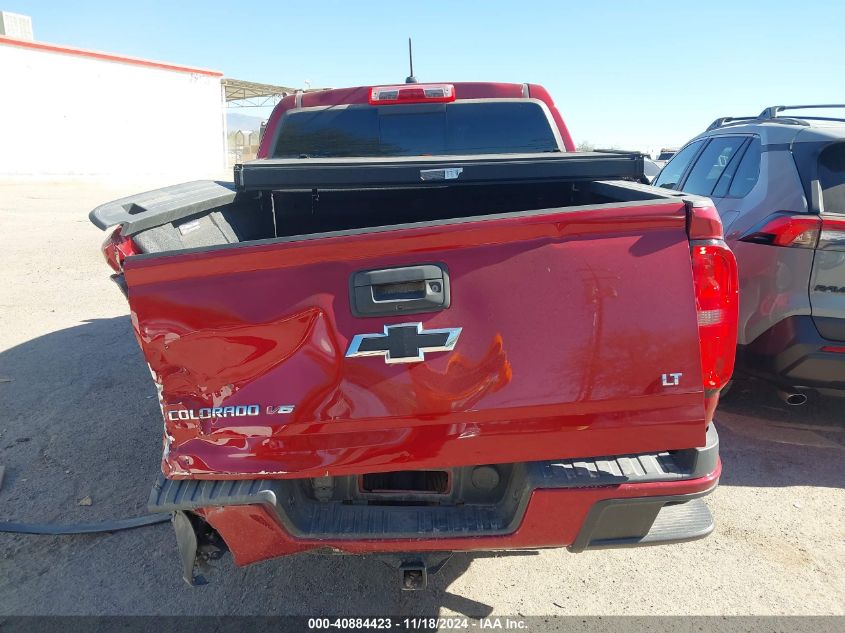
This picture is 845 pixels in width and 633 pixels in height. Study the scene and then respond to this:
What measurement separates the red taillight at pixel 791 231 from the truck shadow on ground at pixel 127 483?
54.4 inches

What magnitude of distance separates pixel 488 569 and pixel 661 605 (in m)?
0.77

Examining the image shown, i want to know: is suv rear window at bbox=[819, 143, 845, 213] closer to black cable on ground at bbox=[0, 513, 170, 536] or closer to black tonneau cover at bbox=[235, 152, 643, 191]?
black tonneau cover at bbox=[235, 152, 643, 191]

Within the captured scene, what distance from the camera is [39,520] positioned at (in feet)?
10.4

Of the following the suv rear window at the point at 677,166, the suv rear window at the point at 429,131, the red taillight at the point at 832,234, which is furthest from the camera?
the suv rear window at the point at 677,166

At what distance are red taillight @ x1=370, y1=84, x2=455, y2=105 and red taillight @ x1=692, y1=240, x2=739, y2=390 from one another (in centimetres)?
251

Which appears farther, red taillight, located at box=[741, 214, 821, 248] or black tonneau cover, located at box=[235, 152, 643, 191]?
red taillight, located at box=[741, 214, 821, 248]

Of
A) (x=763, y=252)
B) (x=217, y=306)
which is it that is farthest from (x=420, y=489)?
(x=763, y=252)

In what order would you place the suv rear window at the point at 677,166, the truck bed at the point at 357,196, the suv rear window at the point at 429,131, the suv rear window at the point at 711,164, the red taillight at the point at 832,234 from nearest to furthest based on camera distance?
the truck bed at the point at 357,196 < the red taillight at the point at 832,234 < the suv rear window at the point at 429,131 < the suv rear window at the point at 711,164 < the suv rear window at the point at 677,166

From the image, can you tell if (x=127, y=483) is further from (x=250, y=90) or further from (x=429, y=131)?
(x=250, y=90)

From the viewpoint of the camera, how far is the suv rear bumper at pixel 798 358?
3430 millimetres

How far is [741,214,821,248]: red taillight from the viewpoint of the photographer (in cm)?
342

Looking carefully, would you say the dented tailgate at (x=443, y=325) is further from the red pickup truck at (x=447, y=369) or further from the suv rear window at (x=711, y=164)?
the suv rear window at (x=711, y=164)

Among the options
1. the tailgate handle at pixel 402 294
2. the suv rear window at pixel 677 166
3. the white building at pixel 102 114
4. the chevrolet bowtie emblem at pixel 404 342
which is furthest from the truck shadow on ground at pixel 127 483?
the white building at pixel 102 114

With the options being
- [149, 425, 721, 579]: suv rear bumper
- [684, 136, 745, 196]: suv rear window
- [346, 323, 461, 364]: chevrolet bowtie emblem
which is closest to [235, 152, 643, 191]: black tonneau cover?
[346, 323, 461, 364]: chevrolet bowtie emblem
